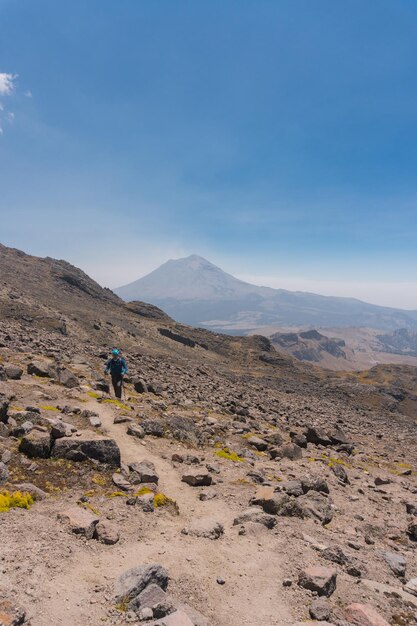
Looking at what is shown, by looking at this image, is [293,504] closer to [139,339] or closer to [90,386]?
[90,386]

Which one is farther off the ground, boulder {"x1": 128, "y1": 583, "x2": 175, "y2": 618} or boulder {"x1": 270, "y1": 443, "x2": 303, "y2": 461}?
boulder {"x1": 128, "y1": 583, "x2": 175, "y2": 618}

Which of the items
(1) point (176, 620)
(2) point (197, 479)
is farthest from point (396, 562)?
(1) point (176, 620)

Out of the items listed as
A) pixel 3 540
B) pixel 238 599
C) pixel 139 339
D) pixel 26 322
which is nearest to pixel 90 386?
pixel 3 540

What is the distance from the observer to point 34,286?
218ft

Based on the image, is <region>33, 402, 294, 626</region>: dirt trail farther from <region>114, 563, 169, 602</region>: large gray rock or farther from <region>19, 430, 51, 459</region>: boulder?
<region>19, 430, 51, 459</region>: boulder

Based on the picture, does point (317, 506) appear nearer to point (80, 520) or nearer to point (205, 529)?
point (205, 529)

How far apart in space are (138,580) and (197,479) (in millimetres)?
5384

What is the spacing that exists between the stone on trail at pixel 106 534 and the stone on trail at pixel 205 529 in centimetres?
166

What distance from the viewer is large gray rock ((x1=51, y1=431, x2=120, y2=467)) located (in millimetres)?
10609

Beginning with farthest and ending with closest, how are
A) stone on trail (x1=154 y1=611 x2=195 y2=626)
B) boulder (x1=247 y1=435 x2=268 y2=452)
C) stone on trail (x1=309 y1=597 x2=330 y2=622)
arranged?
boulder (x1=247 y1=435 x2=268 y2=452) < stone on trail (x1=309 y1=597 x2=330 y2=622) < stone on trail (x1=154 y1=611 x2=195 y2=626)

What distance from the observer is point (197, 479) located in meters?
11.5

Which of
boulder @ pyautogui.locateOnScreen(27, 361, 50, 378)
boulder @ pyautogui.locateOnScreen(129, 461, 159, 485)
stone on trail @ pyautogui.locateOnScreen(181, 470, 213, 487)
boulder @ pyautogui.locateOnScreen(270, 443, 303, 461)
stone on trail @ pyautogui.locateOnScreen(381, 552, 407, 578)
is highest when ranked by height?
boulder @ pyautogui.locateOnScreen(27, 361, 50, 378)

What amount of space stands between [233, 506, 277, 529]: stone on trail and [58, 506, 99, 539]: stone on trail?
12.0 feet

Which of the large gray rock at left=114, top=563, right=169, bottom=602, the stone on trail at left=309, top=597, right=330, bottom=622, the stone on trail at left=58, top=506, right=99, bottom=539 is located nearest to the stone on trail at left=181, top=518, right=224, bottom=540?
the large gray rock at left=114, top=563, right=169, bottom=602
